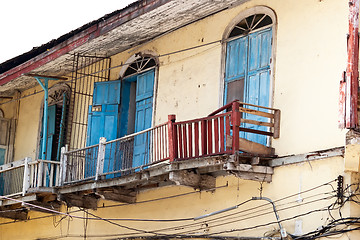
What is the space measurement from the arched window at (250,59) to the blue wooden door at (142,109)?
2.50 m

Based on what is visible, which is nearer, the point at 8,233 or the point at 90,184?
the point at 90,184

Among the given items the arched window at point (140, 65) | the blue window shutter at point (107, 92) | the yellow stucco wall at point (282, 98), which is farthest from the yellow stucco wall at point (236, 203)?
the arched window at point (140, 65)

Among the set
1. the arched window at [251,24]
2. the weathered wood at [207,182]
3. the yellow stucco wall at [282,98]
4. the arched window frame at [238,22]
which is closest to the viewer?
the yellow stucco wall at [282,98]

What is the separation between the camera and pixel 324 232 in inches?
475

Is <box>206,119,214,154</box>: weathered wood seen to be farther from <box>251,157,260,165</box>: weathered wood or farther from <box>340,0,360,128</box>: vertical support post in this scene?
<box>340,0,360,128</box>: vertical support post

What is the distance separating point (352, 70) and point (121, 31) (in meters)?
6.39

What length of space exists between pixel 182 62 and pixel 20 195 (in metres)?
4.96

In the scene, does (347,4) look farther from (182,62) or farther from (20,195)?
(20,195)

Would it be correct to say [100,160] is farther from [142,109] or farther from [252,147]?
[252,147]

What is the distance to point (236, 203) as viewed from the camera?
13969 millimetres

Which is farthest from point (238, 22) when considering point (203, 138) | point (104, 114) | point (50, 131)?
point (50, 131)

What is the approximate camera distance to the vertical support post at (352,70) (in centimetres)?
1141

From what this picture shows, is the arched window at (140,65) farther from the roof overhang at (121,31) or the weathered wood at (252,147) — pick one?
the weathered wood at (252,147)

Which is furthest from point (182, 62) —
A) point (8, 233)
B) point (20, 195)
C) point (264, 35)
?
point (8, 233)
